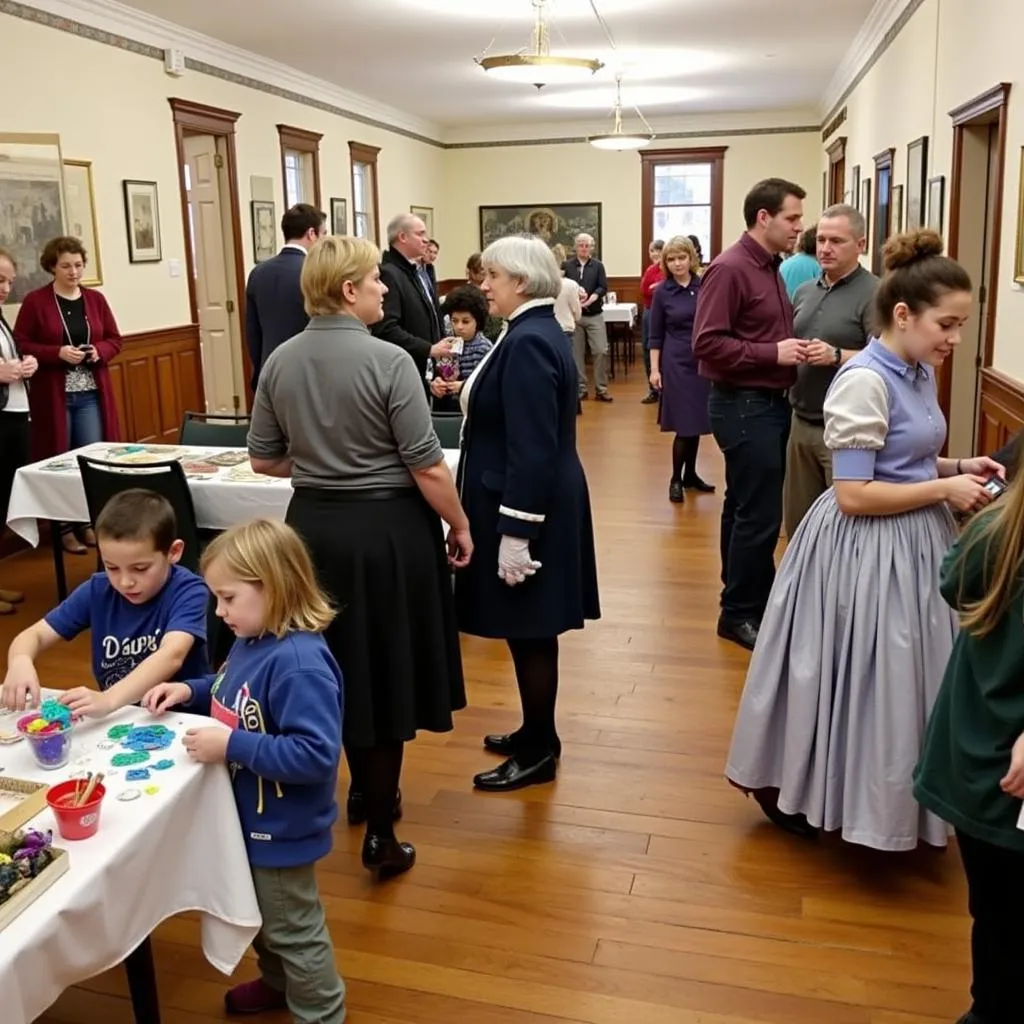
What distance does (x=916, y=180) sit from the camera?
6.29 meters

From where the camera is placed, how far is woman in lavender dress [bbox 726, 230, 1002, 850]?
7.29 ft

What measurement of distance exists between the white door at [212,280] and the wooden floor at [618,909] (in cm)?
606

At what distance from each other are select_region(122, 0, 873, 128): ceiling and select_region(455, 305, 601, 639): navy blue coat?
5.22 metres

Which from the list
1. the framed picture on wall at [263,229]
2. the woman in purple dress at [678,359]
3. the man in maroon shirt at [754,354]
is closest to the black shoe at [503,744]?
the man in maroon shirt at [754,354]

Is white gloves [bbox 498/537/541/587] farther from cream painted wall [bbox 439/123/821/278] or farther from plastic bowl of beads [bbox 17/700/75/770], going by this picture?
cream painted wall [bbox 439/123/821/278]

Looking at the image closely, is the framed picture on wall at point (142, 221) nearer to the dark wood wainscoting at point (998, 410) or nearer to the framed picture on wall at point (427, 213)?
the dark wood wainscoting at point (998, 410)

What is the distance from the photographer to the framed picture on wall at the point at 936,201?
5.61 meters

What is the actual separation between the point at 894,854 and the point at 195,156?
304 inches

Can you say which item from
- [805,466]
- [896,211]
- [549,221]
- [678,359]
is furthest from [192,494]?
[549,221]

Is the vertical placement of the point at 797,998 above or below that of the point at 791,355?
below

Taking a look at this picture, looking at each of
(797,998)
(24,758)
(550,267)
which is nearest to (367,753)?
(24,758)

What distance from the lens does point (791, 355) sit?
3.46 meters

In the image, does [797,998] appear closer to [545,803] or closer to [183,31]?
[545,803]

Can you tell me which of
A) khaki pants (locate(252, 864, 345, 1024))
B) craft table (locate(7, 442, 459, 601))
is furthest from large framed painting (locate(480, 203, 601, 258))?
khaki pants (locate(252, 864, 345, 1024))
